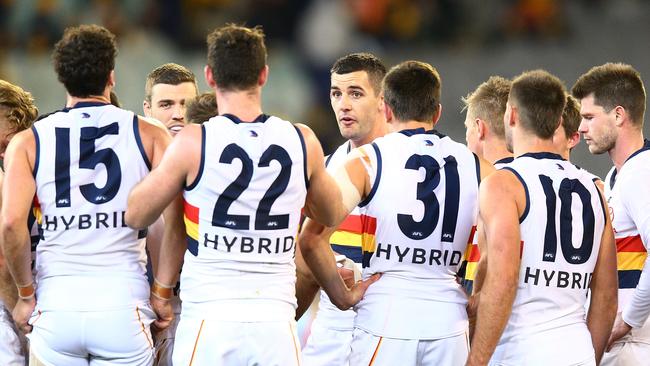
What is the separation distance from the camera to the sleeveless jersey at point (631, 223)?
5391 mm

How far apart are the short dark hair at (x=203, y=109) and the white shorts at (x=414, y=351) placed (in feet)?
5.45

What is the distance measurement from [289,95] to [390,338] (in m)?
8.89

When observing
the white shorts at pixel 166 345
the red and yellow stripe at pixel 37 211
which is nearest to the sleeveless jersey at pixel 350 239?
the white shorts at pixel 166 345

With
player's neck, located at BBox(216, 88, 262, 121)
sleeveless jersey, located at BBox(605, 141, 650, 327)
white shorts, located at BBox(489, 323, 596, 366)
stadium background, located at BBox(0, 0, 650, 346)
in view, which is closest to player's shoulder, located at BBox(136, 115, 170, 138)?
player's neck, located at BBox(216, 88, 262, 121)

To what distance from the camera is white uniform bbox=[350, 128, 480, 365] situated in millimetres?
4871

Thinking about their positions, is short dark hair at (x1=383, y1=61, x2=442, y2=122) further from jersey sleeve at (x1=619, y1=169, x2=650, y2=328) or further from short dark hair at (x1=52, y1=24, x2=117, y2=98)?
short dark hair at (x1=52, y1=24, x2=117, y2=98)

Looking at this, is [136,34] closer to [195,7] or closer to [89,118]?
[195,7]

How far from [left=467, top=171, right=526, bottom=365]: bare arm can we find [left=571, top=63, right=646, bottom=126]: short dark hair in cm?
143

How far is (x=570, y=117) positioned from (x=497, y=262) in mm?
1469

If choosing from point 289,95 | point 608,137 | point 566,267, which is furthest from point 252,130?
point 289,95

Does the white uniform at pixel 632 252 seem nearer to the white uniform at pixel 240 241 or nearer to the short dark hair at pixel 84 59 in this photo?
the white uniform at pixel 240 241

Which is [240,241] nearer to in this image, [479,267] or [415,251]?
[415,251]

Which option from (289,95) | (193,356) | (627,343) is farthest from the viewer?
(289,95)

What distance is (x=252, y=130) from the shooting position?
14.6 ft
